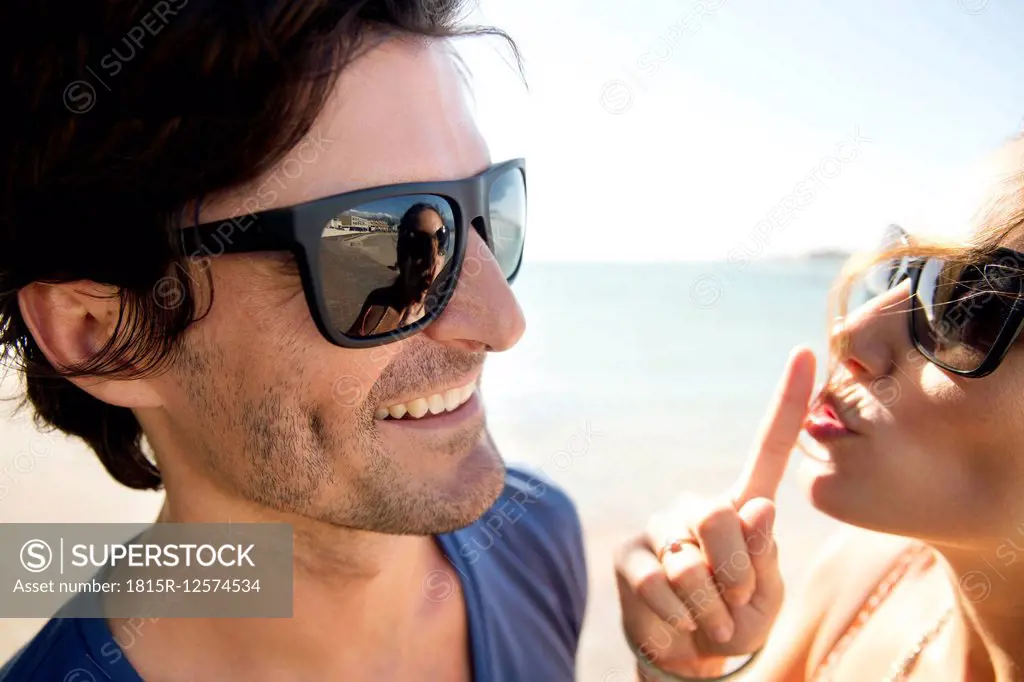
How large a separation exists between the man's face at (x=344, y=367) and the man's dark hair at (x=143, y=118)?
2.7 inches

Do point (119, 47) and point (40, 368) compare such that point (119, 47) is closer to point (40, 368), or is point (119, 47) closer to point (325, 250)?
point (325, 250)

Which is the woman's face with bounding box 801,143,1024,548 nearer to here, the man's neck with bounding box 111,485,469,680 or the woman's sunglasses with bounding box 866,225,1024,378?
the woman's sunglasses with bounding box 866,225,1024,378

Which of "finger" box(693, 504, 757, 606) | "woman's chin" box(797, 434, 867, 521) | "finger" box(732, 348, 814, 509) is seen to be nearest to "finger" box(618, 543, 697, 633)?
"finger" box(693, 504, 757, 606)

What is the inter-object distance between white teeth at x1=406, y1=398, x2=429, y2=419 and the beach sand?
7.16ft

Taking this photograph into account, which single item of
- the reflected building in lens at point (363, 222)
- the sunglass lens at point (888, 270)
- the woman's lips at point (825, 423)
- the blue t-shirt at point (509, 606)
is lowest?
the blue t-shirt at point (509, 606)

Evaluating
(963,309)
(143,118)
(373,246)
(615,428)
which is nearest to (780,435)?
(963,309)

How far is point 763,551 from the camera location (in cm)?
168

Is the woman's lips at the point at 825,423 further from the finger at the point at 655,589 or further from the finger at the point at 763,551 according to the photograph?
the finger at the point at 655,589

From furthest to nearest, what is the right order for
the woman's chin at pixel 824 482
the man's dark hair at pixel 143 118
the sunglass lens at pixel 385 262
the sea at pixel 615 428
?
the sea at pixel 615 428 < the woman's chin at pixel 824 482 < the sunglass lens at pixel 385 262 < the man's dark hair at pixel 143 118

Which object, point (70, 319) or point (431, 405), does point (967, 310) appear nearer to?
point (431, 405)

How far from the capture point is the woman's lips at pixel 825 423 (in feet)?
6.32

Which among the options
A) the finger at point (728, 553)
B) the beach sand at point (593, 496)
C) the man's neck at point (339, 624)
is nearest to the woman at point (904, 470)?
the finger at point (728, 553)

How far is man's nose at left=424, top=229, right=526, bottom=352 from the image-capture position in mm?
1729

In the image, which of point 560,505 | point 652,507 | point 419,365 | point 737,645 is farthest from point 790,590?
point 419,365
